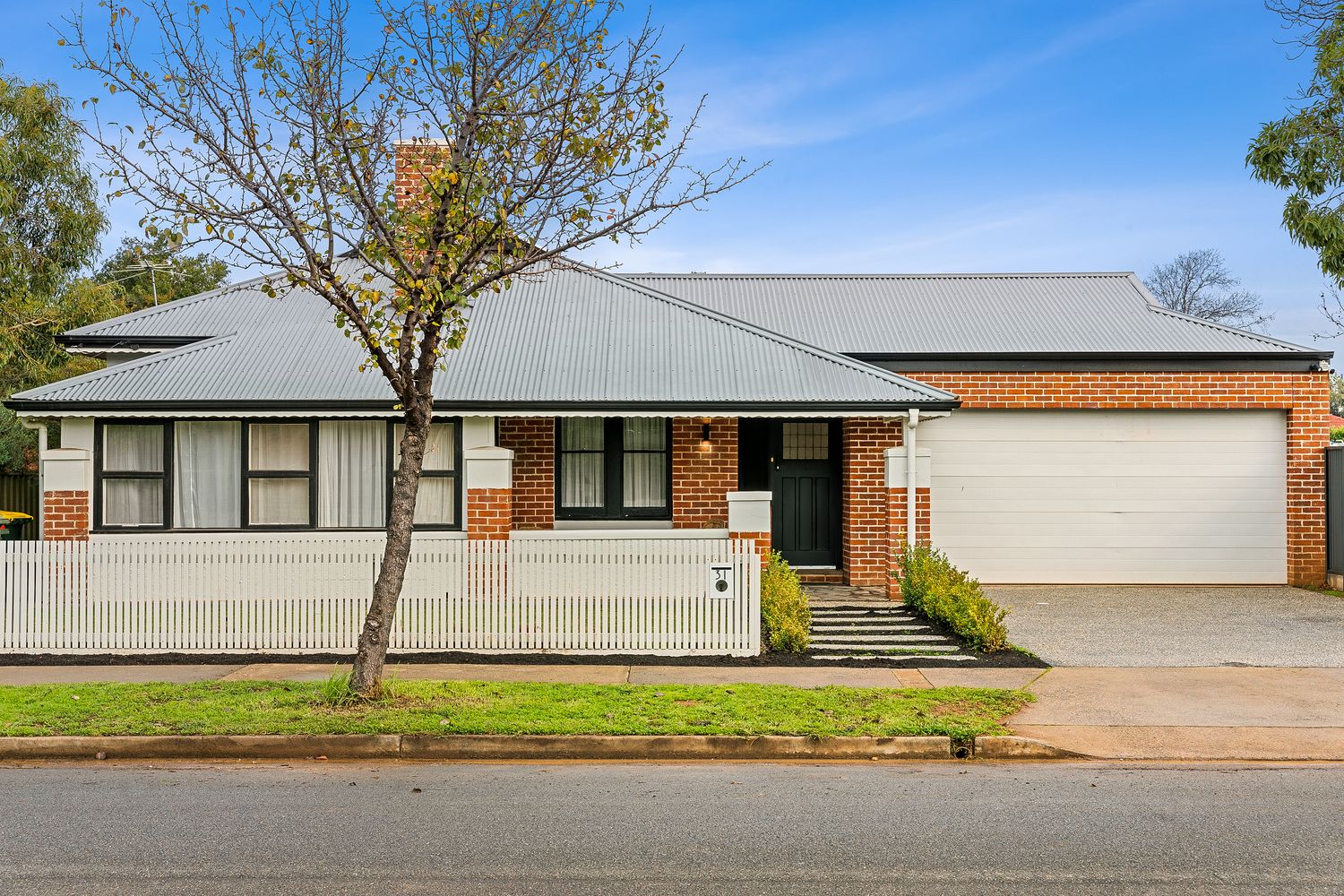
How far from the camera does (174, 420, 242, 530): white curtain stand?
1270 cm

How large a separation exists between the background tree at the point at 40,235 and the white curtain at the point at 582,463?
11.8 meters

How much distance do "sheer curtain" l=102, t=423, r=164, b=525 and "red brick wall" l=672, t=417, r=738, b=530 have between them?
6.42 metres

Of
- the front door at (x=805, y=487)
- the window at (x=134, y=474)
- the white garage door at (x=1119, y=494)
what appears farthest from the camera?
the white garage door at (x=1119, y=494)

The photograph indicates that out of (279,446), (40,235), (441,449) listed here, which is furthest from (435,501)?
(40,235)

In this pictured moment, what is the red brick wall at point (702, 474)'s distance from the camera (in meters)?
13.8

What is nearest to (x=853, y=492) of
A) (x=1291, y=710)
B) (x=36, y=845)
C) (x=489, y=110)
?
(x=1291, y=710)

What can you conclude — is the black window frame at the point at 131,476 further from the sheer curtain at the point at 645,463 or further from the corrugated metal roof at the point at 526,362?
the sheer curtain at the point at 645,463

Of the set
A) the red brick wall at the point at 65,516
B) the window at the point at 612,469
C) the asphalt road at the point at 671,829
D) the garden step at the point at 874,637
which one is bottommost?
the asphalt road at the point at 671,829

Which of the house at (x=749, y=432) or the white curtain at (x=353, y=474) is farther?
the white curtain at (x=353, y=474)

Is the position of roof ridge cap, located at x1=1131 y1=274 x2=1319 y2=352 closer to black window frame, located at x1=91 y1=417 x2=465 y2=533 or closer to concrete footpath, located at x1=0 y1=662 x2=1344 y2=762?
concrete footpath, located at x1=0 y1=662 x2=1344 y2=762

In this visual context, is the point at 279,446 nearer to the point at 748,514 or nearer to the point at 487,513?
the point at 487,513

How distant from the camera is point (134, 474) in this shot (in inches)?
496

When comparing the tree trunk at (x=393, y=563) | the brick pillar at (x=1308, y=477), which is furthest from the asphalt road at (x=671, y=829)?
the brick pillar at (x=1308, y=477)

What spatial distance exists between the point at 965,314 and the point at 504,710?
12113mm
